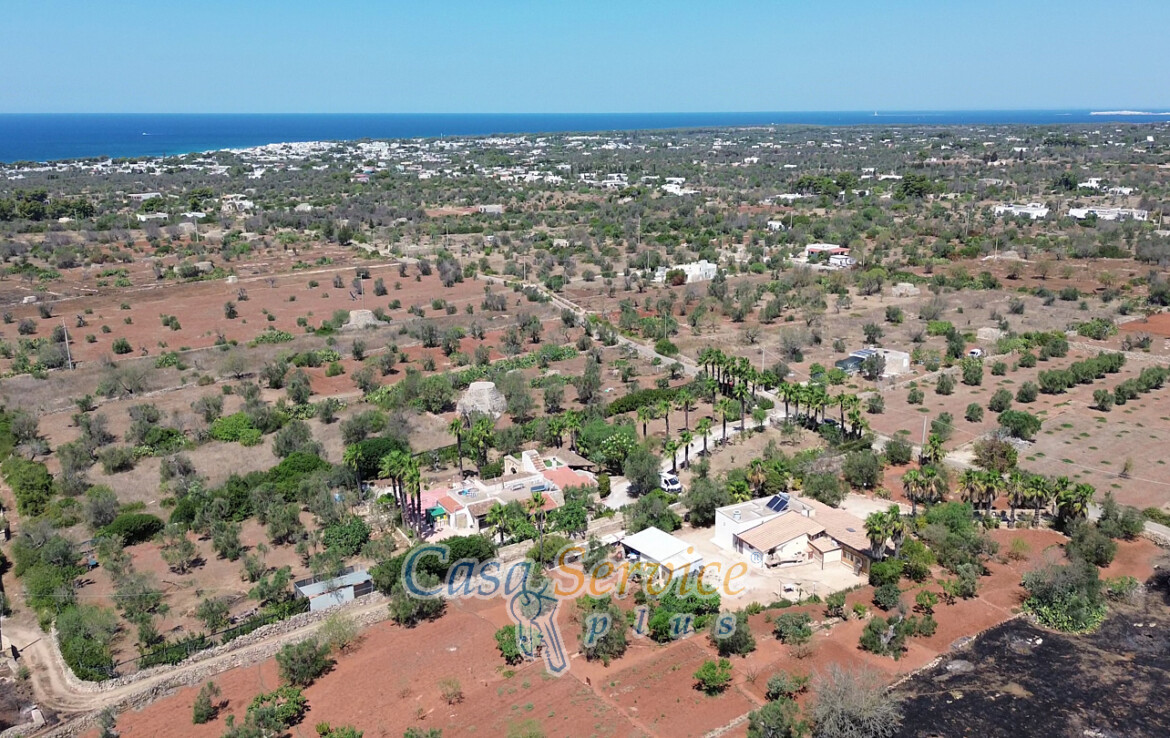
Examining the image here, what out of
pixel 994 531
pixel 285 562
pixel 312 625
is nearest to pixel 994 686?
pixel 994 531

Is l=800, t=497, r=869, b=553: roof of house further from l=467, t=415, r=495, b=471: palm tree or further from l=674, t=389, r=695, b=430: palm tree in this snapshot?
l=467, t=415, r=495, b=471: palm tree

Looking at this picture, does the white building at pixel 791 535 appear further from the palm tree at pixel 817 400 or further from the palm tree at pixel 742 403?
the palm tree at pixel 742 403

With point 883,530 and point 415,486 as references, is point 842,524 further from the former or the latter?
point 415,486

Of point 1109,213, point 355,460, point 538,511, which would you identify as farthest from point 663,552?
point 1109,213

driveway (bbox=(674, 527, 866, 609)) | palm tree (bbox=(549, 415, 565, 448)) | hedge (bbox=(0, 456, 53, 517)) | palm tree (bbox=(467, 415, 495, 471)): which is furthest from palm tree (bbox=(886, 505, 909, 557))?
hedge (bbox=(0, 456, 53, 517))

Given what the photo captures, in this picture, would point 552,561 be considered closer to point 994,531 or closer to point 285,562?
point 285,562

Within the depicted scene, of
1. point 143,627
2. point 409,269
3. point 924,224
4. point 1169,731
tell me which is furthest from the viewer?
point 924,224
